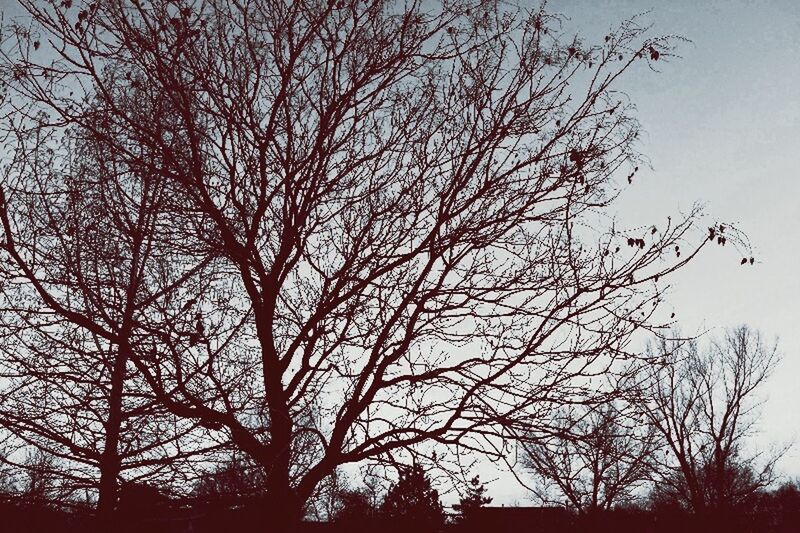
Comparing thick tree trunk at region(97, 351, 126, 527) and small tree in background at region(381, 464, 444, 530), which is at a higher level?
thick tree trunk at region(97, 351, 126, 527)

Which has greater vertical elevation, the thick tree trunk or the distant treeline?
the thick tree trunk

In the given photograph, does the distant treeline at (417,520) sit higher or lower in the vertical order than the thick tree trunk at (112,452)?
lower

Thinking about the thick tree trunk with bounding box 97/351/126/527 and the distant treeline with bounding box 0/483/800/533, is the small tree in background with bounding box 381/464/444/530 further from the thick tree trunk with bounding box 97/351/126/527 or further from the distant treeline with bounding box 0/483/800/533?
the thick tree trunk with bounding box 97/351/126/527

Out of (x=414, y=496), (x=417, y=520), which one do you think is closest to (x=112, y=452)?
(x=414, y=496)

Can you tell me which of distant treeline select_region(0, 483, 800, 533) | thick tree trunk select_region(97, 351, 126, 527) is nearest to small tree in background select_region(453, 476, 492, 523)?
distant treeline select_region(0, 483, 800, 533)

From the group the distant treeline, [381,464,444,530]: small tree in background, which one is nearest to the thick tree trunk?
the distant treeline

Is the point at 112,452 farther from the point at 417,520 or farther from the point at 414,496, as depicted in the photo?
the point at 417,520

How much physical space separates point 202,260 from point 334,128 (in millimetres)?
1761

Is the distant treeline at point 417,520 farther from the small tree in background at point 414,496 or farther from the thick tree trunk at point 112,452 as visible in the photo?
the small tree in background at point 414,496

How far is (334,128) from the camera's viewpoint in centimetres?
575

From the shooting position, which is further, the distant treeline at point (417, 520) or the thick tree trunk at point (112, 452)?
the distant treeline at point (417, 520)

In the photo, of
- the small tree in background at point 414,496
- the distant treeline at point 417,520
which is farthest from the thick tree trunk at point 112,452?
the small tree in background at point 414,496

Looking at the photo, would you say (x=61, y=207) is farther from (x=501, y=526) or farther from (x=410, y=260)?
(x=501, y=526)

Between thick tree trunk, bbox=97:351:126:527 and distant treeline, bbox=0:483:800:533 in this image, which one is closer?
thick tree trunk, bbox=97:351:126:527
